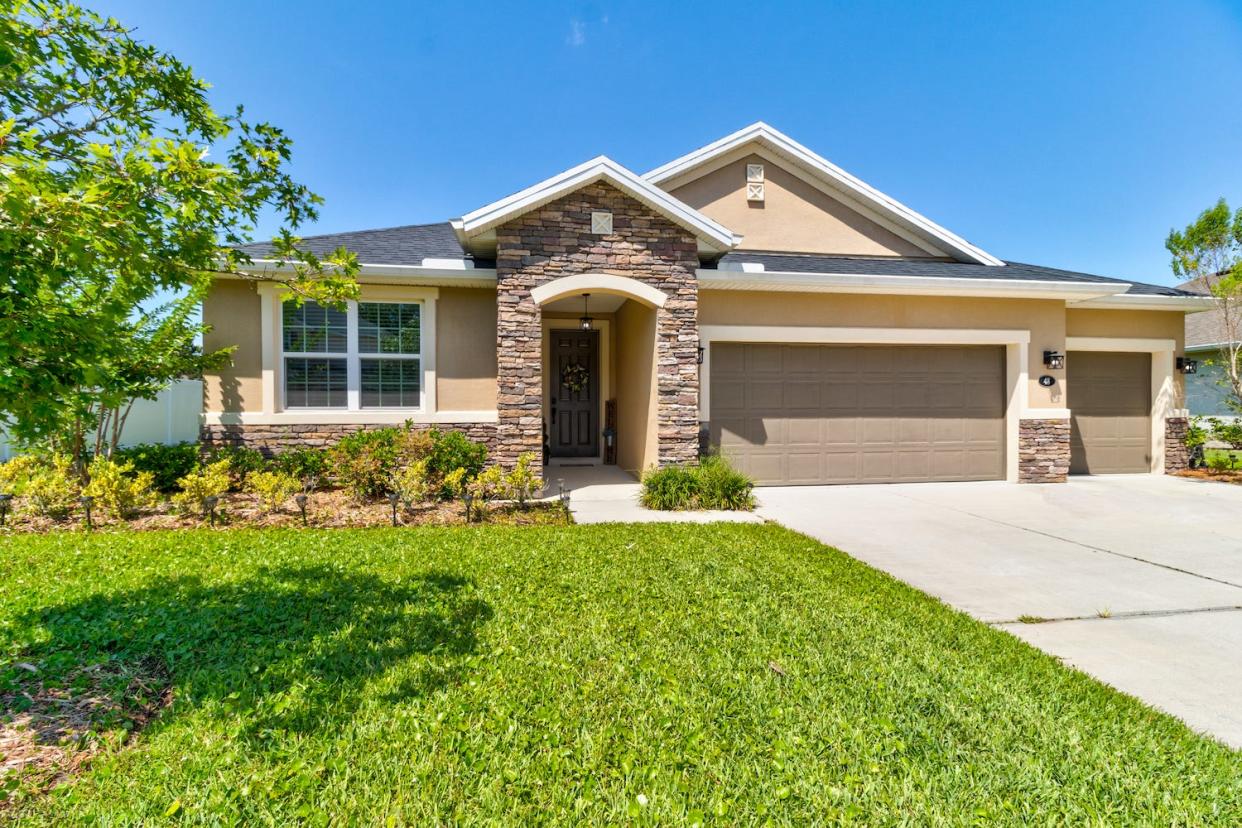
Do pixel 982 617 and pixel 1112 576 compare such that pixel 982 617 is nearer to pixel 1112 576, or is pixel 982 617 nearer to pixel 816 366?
pixel 1112 576

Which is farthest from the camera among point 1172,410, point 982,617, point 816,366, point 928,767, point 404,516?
point 1172,410

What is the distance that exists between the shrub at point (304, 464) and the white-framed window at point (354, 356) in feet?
2.74

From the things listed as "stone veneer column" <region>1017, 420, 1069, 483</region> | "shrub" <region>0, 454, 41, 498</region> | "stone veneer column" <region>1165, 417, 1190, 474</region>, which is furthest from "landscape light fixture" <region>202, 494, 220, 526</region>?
"stone veneer column" <region>1165, 417, 1190, 474</region>

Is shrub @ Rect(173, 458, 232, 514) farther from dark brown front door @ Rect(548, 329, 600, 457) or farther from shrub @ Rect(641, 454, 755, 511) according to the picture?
dark brown front door @ Rect(548, 329, 600, 457)

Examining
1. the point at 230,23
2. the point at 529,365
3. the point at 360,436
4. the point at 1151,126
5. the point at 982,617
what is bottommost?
the point at 982,617

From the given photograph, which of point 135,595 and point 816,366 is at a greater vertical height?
point 816,366

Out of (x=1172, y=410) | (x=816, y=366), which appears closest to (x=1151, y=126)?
(x=1172, y=410)

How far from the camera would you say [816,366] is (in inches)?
365

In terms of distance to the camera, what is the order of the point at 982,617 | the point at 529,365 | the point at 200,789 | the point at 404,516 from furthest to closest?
1. the point at 529,365
2. the point at 404,516
3. the point at 982,617
4. the point at 200,789

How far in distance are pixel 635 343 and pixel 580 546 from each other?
15.7 ft

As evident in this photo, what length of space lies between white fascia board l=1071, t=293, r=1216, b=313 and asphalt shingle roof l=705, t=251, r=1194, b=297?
15 centimetres

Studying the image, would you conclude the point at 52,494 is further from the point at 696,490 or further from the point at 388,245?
the point at 696,490

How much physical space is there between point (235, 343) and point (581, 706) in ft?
27.7

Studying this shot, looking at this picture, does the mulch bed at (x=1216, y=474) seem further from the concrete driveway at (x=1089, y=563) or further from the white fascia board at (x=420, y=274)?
the white fascia board at (x=420, y=274)
